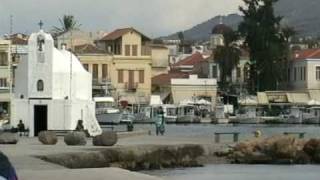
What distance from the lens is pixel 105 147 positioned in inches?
1663

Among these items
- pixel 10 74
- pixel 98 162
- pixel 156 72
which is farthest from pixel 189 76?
pixel 98 162

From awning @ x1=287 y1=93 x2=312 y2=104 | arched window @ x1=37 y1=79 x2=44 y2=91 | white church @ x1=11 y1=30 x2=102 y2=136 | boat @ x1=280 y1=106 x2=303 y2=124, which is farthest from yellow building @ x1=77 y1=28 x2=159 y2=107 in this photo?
arched window @ x1=37 y1=79 x2=44 y2=91

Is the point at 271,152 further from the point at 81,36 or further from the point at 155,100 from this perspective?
the point at 81,36

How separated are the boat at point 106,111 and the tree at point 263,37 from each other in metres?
21.9

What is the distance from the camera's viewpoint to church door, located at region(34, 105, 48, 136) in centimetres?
6084

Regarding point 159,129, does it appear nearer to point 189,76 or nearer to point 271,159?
point 271,159

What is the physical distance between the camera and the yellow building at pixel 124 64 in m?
144

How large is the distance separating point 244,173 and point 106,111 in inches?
3507

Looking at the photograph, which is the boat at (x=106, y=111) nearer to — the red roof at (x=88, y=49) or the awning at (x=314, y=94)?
the red roof at (x=88, y=49)

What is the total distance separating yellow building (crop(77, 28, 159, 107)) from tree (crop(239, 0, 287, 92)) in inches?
682

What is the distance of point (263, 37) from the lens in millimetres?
135125

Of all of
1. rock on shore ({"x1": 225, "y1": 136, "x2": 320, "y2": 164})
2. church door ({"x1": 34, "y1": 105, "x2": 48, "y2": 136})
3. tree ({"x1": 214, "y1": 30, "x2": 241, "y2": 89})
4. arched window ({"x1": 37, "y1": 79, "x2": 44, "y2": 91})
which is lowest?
rock on shore ({"x1": 225, "y1": 136, "x2": 320, "y2": 164})

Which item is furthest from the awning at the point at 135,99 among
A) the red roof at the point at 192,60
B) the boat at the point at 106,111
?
the red roof at the point at 192,60

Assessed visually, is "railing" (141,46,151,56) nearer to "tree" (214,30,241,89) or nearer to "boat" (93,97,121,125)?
"boat" (93,97,121,125)
